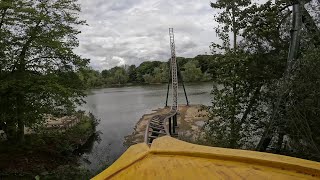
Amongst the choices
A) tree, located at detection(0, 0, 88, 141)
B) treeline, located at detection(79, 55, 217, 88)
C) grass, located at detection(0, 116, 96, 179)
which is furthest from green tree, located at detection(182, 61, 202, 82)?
A: tree, located at detection(0, 0, 88, 141)

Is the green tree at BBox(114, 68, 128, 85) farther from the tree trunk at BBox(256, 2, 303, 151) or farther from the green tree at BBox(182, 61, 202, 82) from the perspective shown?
the tree trunk at BBox(256, 2, 303, 151)

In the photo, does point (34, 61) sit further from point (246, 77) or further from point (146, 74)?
point (146, 74)

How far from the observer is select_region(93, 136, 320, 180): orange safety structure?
2.27 m

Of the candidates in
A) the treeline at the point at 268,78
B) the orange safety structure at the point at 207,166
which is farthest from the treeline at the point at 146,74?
the orange safety structure at the point at 207,166

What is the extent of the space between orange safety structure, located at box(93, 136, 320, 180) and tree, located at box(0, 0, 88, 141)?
37.3 ft

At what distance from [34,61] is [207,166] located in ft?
46.5

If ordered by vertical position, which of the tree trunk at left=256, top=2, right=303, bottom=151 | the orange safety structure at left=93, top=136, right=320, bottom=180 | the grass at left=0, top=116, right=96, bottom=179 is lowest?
the grass at left=0, top=116, right=96, bottom=179

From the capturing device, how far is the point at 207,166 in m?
2.45

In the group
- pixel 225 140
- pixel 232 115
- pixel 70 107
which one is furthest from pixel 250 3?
pixel 70 107

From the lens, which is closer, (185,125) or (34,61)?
(34,61)

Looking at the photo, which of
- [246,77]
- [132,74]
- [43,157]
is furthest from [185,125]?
[132,74]

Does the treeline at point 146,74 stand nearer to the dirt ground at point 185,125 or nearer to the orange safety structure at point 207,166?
the dirt ground at point 185,125

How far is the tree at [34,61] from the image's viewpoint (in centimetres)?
1329

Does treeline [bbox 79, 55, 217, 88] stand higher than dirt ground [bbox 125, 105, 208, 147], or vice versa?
treeline [bbox 79, 55, 217, 88]
